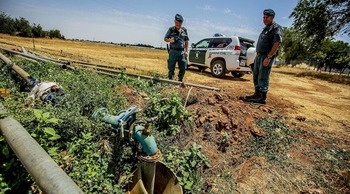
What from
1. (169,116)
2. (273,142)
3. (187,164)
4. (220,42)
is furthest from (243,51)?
(187,164)

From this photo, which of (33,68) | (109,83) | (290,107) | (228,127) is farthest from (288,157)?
(33,68)

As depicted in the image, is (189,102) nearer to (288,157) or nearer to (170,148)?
(170,148)

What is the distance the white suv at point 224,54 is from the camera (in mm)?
8805

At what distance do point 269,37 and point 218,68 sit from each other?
5.09 meters

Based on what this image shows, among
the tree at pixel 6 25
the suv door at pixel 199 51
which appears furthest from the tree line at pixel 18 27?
the suv door at pixel 199 51

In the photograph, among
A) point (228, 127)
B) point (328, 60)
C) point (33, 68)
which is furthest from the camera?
point (328, 60)

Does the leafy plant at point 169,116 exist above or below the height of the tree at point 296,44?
below

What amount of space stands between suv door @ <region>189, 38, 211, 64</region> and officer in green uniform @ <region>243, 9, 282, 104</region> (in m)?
5.57

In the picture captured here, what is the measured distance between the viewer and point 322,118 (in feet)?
Answer: 15.3

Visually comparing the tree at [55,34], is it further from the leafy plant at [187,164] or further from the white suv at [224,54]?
the leafy plant at [187,164]

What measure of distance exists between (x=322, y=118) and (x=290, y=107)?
653 millimetres

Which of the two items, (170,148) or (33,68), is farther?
(33,68)

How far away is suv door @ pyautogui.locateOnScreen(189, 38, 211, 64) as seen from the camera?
10320mm

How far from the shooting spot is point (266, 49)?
15.2 ft
